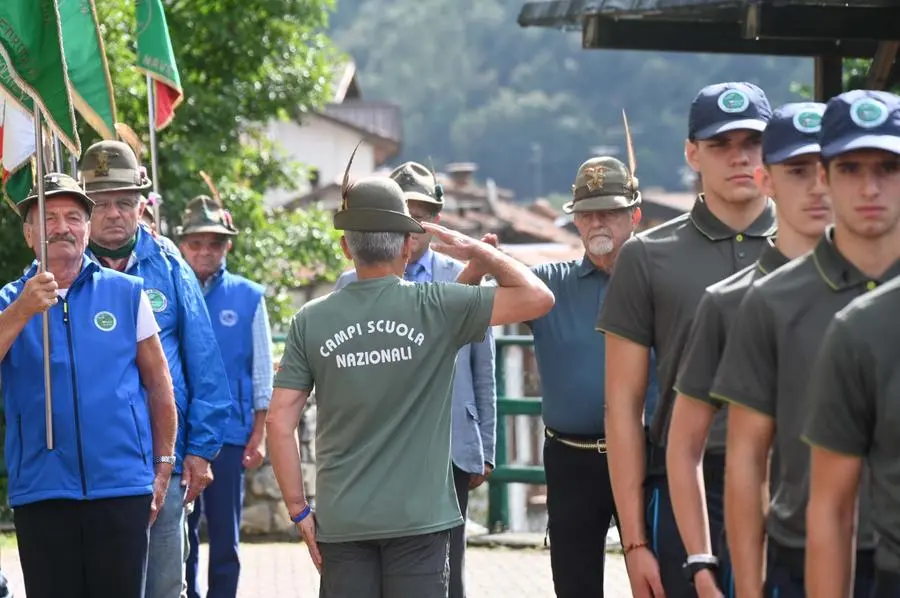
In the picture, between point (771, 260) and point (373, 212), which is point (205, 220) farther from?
point (771, 260)

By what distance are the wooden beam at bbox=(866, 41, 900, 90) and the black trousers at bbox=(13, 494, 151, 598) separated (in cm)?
624

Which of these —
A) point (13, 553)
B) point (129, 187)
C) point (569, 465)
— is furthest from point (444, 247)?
point (13, 553)

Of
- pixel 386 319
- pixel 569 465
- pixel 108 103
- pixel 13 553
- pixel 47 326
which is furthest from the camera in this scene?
pixel 13 553

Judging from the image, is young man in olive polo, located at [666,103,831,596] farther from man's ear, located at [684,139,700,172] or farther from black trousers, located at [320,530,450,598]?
black trousers, located at [320,530,450,598]

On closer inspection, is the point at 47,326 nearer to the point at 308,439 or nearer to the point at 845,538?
the point at 845,538

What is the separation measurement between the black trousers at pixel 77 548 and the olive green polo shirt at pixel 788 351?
288 cm

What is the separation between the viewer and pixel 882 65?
11766mm

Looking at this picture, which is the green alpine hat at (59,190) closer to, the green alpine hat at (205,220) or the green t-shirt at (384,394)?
the green t-shirt at (384,394)

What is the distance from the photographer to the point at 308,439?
13.8 m

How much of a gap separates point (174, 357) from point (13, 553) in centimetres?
569

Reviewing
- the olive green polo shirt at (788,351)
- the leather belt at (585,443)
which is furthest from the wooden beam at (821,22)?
the olive green polo shirt at (788,351)

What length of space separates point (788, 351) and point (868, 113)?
59cm

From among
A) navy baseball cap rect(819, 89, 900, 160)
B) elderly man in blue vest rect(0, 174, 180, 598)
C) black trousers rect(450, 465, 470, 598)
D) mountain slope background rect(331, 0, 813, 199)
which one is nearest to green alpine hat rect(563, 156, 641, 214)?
black trousers rect(450, 465, 470, 598)

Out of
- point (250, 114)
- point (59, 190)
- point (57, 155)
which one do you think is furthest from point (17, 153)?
point (250, 114)
